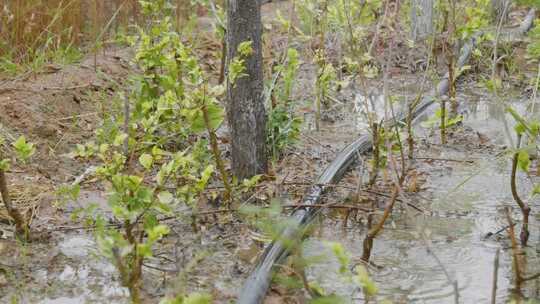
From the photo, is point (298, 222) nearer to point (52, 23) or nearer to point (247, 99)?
Result: point (247, 99)

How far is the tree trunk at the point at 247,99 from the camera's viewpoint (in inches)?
146

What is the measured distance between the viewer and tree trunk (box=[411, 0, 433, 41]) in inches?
277

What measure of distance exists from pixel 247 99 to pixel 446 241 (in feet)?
3.73

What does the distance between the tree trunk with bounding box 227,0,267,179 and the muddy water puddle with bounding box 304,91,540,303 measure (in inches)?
21.7

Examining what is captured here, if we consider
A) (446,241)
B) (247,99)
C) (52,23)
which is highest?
(52,23)

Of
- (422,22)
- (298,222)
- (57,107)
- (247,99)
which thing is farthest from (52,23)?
(422,22)

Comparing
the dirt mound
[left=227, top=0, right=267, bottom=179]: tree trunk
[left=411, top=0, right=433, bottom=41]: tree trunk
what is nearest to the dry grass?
the dirt mound

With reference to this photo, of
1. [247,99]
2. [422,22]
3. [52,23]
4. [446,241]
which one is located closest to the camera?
[446,241]

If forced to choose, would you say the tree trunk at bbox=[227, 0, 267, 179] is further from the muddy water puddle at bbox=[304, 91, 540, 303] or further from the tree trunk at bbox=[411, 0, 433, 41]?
the tree trunk at bbox=[411, 0, 433, 41]

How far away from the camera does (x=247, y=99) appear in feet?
12.6

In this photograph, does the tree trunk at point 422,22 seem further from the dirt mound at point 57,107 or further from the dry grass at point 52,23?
the dirt mound at point 57,107

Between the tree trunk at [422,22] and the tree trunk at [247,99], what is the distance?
3.50m

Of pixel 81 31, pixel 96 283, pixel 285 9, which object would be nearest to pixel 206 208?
pixel 96 283

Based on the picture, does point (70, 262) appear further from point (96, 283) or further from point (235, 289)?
point (235, 289)
